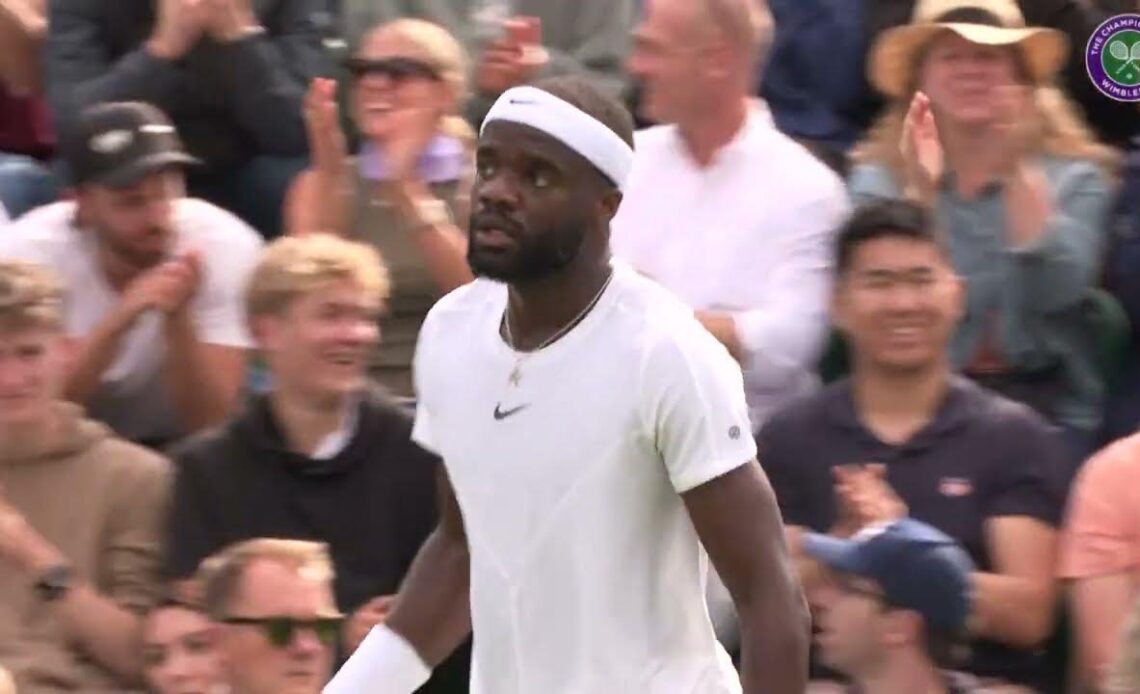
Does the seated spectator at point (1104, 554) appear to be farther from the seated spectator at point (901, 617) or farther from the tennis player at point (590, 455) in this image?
the tennis player at point (590, 455)

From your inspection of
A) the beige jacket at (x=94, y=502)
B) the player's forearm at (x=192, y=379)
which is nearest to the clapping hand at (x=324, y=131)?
the player's forearm at (x=192, y=379)

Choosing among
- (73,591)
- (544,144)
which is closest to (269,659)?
(73,591)

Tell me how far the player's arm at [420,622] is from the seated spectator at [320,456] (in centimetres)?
133

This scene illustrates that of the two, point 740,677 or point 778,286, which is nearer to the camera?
point 740,677

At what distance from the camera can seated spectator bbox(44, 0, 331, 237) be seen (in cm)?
647

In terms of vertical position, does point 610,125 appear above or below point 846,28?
above

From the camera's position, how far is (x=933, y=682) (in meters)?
4.82

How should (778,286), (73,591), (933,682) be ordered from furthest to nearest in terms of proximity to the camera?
(778,286), (73,591), (933,682)

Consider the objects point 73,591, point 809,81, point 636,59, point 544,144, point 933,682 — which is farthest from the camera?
point 809,81

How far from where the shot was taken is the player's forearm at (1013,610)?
528cm

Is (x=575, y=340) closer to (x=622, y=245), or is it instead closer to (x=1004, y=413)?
(x=1004, y=413)

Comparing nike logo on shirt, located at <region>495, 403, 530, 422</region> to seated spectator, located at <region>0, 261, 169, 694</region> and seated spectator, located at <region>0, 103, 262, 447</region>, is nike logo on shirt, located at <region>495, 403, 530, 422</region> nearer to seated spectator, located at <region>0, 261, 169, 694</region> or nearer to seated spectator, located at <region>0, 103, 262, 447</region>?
seated spectator, located at <region>0, 261, 169, 694</region>

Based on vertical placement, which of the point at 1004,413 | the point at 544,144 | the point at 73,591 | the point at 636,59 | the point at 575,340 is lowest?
the point at 73,591

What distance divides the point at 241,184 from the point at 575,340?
3107mm
